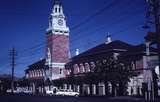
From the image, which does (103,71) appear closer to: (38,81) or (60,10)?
(60,10)

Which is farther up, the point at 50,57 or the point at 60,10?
the point at 60,10

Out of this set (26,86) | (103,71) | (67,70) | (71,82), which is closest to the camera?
(103,71)

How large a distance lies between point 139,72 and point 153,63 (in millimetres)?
46117

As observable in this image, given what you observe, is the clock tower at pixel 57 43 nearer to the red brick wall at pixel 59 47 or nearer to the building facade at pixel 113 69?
the red brick wall at pixel 59 47

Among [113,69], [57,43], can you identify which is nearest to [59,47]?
[57,43]

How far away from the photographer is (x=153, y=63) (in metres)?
21.1

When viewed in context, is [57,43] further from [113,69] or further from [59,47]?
[113,69]

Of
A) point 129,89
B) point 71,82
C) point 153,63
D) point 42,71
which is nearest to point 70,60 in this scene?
point 42,71

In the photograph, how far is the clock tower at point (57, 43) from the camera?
98.9 meters

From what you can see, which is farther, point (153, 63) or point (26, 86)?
point (26, 86)

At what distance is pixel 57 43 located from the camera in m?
100

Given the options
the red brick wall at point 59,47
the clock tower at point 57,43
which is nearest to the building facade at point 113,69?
the clock tower at point 57,43

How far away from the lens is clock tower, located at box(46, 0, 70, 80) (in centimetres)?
9894

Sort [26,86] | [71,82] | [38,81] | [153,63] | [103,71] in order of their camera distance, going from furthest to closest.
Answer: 1. [26,86]
2. [38,81]
3. [71,82]
4. [103,71]
5. [153,63]
